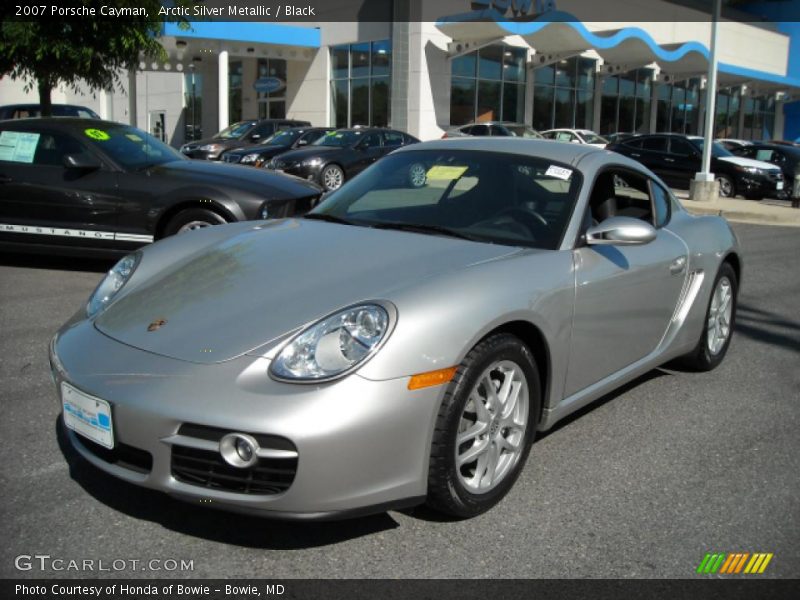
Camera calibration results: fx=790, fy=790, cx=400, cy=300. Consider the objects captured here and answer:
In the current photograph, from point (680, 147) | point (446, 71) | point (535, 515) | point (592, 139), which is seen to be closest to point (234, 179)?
point (535, 515)

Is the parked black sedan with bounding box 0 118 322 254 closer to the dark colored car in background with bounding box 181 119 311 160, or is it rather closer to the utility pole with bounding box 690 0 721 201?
the utility pole with bounding box 690 0 721 201

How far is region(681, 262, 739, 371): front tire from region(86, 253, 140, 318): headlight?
→ 329 cm

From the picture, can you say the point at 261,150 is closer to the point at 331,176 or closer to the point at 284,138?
the point at 284,138

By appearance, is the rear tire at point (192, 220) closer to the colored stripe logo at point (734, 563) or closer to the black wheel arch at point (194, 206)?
the black wheel arch at point (194, 206)

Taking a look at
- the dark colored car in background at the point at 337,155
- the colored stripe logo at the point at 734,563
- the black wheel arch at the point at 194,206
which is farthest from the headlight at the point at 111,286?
the dark colored car in background at the point at 337,155

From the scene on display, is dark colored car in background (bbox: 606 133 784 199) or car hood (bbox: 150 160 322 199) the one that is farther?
dark colored car in background (bbox: 606 133 784 199)

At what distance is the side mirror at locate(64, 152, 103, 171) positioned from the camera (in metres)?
7.17

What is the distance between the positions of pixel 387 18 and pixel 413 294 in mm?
29247

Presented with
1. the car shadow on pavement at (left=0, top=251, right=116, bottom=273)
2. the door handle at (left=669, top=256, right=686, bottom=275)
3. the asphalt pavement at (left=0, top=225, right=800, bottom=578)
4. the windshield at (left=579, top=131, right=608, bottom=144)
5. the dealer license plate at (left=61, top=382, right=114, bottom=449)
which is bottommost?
the asphalt pavement at (left=0, top=225, right=800, bottom=578)

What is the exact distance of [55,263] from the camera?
8.27m

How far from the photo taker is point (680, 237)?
4.50 m

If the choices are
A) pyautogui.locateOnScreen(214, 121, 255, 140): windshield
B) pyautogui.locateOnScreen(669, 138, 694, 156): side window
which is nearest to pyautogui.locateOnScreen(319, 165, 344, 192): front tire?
pyautogui.locateOnScreen(214, 121, 255, 140): windshield

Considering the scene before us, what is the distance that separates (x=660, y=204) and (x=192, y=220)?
4219 mm

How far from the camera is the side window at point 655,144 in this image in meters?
20.2
